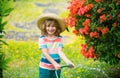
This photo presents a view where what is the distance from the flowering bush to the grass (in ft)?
1.54

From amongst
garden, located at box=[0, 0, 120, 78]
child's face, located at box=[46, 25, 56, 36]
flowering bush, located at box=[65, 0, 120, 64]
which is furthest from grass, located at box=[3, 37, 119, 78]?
child's face, located at box=[46, 25, 56, 36]

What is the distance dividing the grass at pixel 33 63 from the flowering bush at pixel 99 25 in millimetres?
469

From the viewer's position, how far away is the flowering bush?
6.19 metres

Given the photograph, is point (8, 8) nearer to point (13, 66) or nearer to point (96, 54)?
point (96, 54)

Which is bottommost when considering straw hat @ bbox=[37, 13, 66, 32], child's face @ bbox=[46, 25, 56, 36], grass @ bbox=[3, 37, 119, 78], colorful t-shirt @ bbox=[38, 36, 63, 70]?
grass @ bbox=[3, 37, 119, 78]

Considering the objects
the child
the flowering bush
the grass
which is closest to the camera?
the child

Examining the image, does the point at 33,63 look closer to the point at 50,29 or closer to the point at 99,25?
the point at 99,25

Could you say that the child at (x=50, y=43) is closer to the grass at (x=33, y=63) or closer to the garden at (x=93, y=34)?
the garden at (x=93, y=34)

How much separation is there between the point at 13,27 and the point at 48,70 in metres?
7.56

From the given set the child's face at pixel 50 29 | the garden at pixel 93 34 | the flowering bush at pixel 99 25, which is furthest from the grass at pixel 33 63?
the child's face at pixel 50 29

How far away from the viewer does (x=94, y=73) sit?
7.95 meters

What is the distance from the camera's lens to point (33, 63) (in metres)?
9.09

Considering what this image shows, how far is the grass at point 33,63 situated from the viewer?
797 cm

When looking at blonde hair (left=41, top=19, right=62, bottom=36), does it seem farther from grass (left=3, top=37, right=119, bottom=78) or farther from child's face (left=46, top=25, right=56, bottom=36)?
grass (left=3, top=37, right=119, bottom=78)
